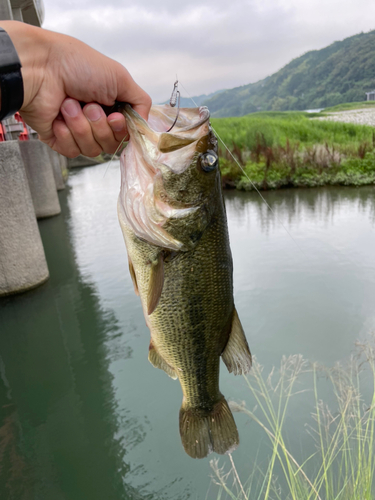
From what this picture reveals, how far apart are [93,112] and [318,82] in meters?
69.6

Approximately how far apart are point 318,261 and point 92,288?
12.4ft

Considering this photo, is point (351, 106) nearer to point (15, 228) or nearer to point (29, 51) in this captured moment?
point (15, 228)

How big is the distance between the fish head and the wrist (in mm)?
336

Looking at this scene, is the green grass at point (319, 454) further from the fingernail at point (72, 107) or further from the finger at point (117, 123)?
the fingernail at point (72, 107)

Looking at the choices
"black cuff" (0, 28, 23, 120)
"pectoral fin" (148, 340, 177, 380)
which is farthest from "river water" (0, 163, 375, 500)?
"pectoral fin" (148, 340, 177, 380)

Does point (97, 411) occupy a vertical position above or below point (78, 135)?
below

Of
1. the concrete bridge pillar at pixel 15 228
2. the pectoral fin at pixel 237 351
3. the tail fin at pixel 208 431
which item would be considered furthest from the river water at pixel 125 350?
the tail fin at pixel 208 431

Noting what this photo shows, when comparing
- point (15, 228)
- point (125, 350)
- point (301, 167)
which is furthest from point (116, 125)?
point (301, 167)

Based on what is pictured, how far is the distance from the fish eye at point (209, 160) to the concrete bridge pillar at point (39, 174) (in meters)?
9.68

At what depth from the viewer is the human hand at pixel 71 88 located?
4.32 feet

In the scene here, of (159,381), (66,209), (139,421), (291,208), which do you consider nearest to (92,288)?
(159,381)

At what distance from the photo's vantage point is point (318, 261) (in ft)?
20.8

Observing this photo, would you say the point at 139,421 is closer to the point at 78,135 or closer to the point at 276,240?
the point at 78,135

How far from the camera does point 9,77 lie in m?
1.21
